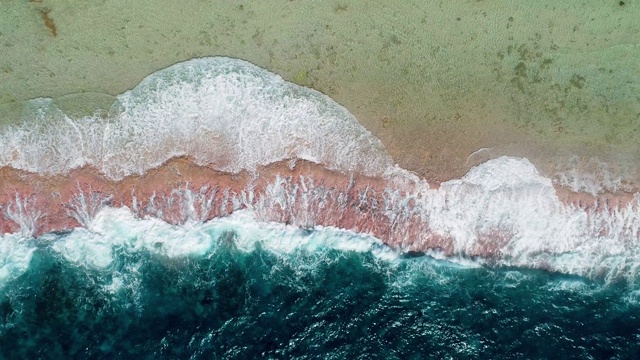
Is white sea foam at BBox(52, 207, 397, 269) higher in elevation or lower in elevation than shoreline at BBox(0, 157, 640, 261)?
lower

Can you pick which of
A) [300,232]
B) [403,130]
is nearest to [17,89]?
[300,232]

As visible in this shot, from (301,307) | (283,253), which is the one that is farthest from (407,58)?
(301,307)

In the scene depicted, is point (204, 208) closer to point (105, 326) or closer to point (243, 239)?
point (243, 239)

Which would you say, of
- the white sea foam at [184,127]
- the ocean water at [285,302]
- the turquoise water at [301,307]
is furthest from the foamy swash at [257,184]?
the turquoise water at [301,307]

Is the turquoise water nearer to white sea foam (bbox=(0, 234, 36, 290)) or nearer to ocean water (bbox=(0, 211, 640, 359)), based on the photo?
ocean water (bbox=(0, 211, 640, 359))

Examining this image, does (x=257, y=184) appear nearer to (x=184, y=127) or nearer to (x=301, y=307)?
(x=184, y=127)

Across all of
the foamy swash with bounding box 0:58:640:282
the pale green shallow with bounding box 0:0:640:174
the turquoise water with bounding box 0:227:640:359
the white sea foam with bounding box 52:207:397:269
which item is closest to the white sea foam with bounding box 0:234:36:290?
the foamy swash with bounding box 0:58:640:282
